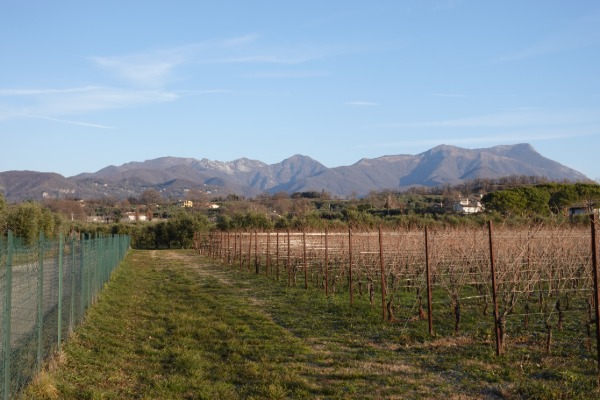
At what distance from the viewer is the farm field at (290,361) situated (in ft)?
22.3

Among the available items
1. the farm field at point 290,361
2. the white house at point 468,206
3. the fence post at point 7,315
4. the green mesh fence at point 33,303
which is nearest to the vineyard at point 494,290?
the farm field at point 290,361

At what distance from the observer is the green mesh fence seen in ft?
16.4

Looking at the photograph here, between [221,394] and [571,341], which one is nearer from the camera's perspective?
[221,394]

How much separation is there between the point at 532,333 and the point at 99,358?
7143 mm

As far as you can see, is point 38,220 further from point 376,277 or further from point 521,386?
point 521,386

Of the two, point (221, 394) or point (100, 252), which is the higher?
point (100, 252)

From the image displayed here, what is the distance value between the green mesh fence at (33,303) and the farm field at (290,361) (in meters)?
0.28

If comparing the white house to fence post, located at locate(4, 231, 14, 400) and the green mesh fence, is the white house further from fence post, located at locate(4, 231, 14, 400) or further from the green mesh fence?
fence post, located at locate(4, 231, 14, 400)

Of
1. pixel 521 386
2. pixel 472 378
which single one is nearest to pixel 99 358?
pixel 472 378

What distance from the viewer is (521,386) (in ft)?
22.5

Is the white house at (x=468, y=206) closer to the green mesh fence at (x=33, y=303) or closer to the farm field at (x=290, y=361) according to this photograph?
the farm field at (x=290, y=361)

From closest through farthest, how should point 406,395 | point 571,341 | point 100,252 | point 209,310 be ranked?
1. point 406,395
2. point 571,341
3. point 209,310
4. point 100,252

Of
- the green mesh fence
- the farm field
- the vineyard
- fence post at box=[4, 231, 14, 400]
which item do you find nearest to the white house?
the vineyard

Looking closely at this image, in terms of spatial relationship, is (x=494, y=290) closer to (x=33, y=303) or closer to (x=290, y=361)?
(x=290, y=361)
